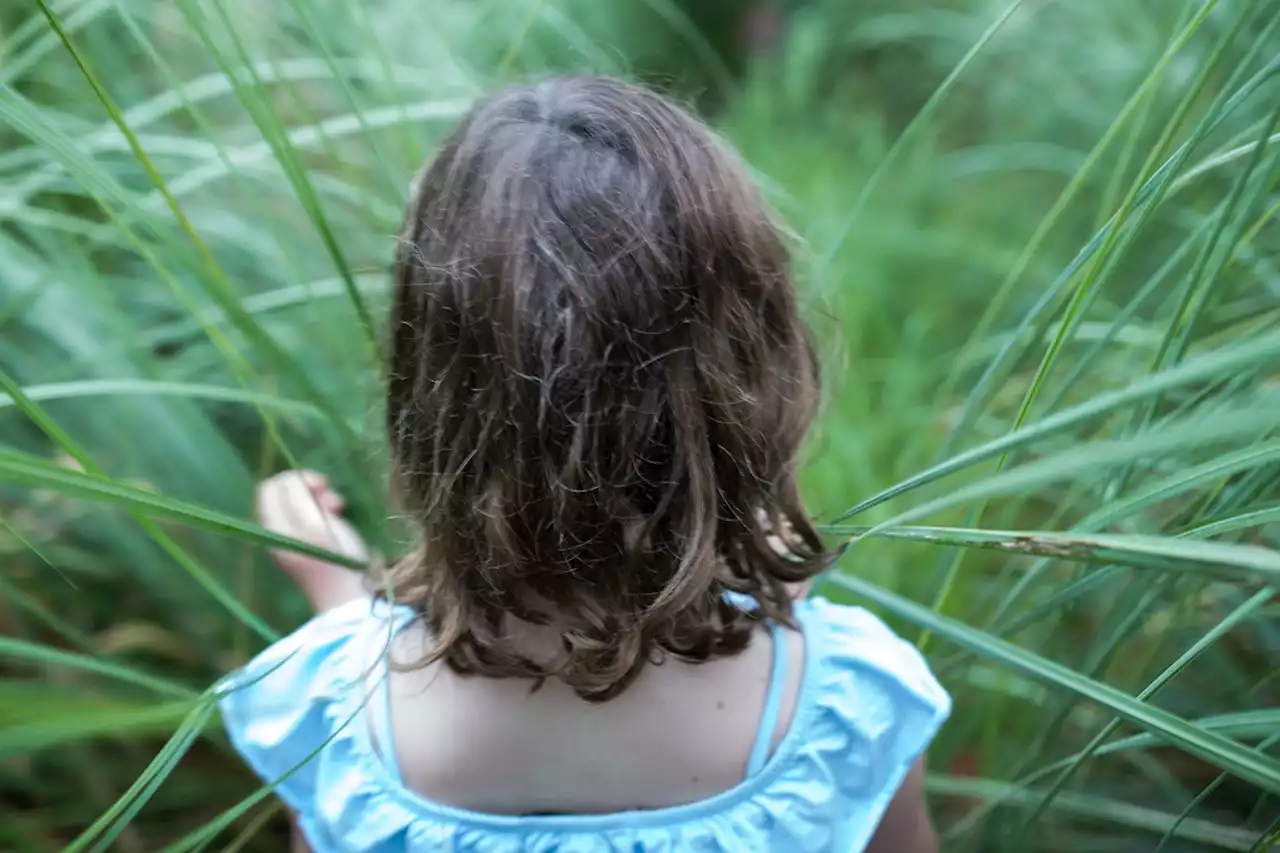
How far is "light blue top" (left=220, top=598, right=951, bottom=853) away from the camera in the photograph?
58cm

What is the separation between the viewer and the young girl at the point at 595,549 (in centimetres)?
49

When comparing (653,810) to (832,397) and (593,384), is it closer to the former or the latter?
(593,384)

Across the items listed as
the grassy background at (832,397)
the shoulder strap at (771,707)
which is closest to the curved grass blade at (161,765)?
the grassy background at (832,397)

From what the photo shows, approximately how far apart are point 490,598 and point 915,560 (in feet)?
1.78

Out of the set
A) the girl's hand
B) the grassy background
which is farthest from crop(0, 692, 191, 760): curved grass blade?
the girl's hand

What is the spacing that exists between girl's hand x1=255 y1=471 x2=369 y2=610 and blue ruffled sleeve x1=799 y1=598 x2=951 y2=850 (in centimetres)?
36

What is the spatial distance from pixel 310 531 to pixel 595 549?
344 mm

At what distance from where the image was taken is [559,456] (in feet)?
1.67

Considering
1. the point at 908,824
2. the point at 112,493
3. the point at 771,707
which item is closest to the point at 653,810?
the point at 771,707

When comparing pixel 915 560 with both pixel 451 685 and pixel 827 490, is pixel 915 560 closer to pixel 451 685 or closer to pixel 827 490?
pixel 827 490

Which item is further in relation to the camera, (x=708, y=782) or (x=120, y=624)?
(x=120, y=624)

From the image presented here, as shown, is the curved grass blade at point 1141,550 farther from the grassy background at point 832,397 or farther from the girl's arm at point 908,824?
the girl's arm at point 908,824

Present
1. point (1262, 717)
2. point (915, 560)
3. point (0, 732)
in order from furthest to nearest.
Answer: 1. point (915, 560)
2. point (1262, 717)
3. point (0, 732)

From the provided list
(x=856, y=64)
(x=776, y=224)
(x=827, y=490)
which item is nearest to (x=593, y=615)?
(x=776, y=224)
